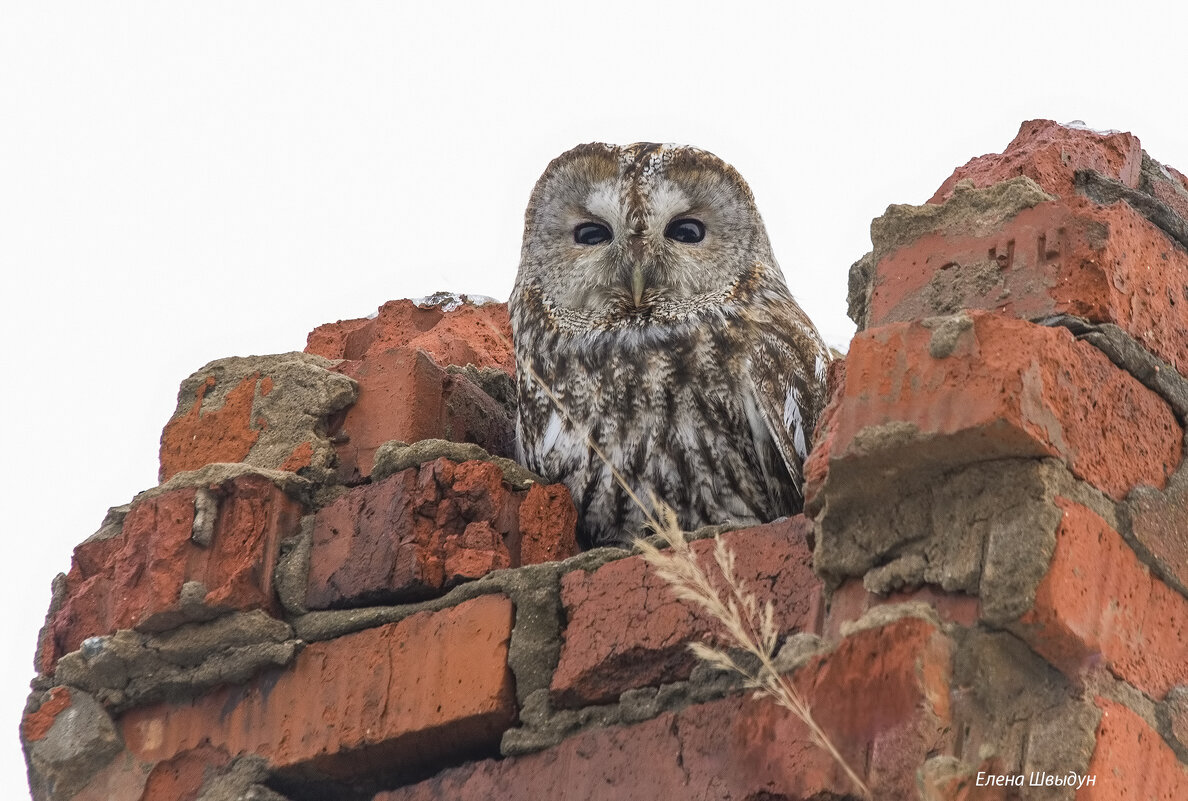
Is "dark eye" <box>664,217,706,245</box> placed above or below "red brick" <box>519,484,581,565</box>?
above

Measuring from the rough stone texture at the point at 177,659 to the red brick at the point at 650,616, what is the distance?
1.60 ft

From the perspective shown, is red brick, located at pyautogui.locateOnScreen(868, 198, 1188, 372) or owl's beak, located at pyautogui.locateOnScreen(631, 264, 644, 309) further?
owl's beak, located at pyautogui.locateOnScreen(631, 264, 644, 309)

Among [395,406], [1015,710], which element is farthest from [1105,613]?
[395,406]

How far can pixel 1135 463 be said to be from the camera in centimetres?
194

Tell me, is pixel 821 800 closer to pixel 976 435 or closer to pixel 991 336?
pixel 976 435

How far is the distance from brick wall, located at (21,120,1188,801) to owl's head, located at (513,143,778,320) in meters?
0.57

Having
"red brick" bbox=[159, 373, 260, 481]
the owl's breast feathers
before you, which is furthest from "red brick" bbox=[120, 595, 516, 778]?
the owl's breast feathers

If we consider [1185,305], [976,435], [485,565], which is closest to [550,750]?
[485,565]

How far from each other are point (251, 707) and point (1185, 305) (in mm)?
1465

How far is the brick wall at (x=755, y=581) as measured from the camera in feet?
5.65

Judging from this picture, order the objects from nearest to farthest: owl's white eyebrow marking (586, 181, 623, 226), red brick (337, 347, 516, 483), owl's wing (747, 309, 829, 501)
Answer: red brick (337, 347, 516, 483)
owl's wing (747, 309, 829, 501)
owl's white eyebrow marking (586, 181, 623, 226)

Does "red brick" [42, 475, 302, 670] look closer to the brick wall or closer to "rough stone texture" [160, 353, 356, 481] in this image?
the brick wall

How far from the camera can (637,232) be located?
3451mm

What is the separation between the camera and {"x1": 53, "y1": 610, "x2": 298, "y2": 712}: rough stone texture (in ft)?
7.92
